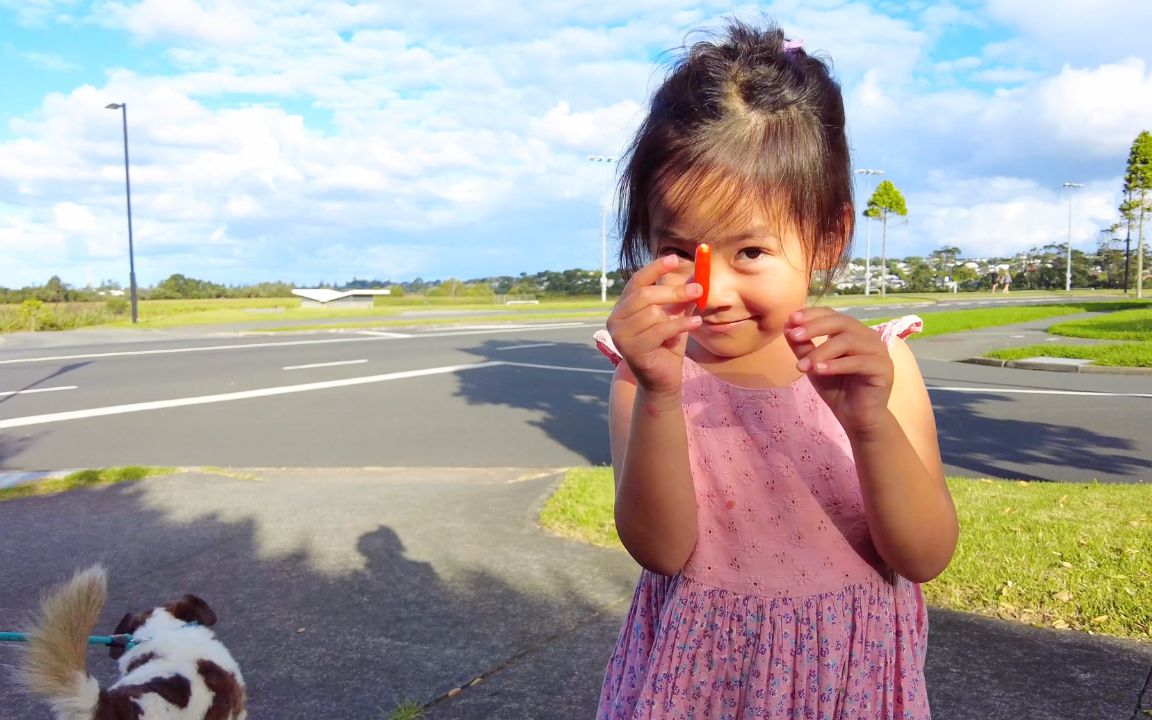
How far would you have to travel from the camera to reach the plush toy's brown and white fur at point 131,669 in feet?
7.04

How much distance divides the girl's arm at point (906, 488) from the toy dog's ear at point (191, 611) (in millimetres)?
2173

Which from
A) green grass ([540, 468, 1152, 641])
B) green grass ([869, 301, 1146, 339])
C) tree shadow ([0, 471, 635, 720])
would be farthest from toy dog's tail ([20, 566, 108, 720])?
green grass ([869, 301, 1146, 339])

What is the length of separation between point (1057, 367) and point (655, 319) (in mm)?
13663

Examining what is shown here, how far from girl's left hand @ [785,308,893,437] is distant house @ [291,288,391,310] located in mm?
40980

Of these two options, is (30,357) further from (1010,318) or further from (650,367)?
(1010,318)

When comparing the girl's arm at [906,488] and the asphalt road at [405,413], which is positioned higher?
the girl's arm at [906,488]

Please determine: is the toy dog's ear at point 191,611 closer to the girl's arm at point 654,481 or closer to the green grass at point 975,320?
the girl's arm at point 654,481

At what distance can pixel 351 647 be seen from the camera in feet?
10.5

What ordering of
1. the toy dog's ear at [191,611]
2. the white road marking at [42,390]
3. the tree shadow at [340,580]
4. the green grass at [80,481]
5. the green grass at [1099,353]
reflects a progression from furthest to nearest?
1. the green grass at [1099,353]
2. the white road marking at [42,390]
3. the green grass at [80,481]
4. the tree shadow at [340,580]
5. the toy dog's ear at [191,611]

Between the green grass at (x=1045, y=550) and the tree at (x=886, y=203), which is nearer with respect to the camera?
the green grass at (x=1045, y=550)

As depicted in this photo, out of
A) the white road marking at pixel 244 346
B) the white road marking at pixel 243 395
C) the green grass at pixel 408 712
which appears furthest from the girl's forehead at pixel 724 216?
the white road marking at pixel 244 346

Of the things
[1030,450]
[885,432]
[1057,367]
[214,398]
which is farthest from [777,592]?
[1057,367]

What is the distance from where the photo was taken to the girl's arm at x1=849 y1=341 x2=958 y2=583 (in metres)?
1.22

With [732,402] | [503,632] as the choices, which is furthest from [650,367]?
[503,632]
